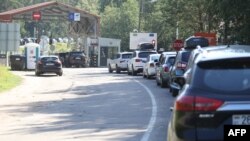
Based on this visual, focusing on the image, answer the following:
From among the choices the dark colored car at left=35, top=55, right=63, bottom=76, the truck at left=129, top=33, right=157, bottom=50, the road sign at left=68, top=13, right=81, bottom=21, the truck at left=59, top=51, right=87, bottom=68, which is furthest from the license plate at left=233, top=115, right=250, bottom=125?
the road sign at left=68, top=13, right=81, bottom=21

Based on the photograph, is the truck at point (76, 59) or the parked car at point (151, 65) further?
the truck at point (76, 59)

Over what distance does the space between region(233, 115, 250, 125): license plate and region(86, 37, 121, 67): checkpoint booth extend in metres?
64.5

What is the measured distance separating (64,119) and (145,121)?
2244mm

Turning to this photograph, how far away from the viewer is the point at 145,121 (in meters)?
15.0

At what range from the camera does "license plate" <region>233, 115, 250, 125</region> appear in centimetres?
663

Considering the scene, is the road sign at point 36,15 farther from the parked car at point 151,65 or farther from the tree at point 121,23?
the parked car at point 151,65

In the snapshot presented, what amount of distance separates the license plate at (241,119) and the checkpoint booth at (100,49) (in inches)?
2541

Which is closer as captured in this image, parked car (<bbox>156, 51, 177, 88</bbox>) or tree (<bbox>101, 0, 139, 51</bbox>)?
parked car (<bbox>156, 51, 177, 88</bbox>)

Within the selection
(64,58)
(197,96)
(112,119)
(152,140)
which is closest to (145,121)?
(112,119)

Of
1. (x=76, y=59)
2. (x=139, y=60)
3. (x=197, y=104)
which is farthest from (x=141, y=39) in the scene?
(x=197, y=104)

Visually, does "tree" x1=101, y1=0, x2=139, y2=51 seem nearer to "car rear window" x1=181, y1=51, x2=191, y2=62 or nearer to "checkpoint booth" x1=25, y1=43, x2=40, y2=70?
"checkpoint booth" x1=25, y1=43, x2=40, y2=70

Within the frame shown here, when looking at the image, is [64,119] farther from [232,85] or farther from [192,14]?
[192,14]

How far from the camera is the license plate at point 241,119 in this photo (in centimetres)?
663

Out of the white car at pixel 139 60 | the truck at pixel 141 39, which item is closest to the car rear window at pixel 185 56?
the white car at pixel 139 60
